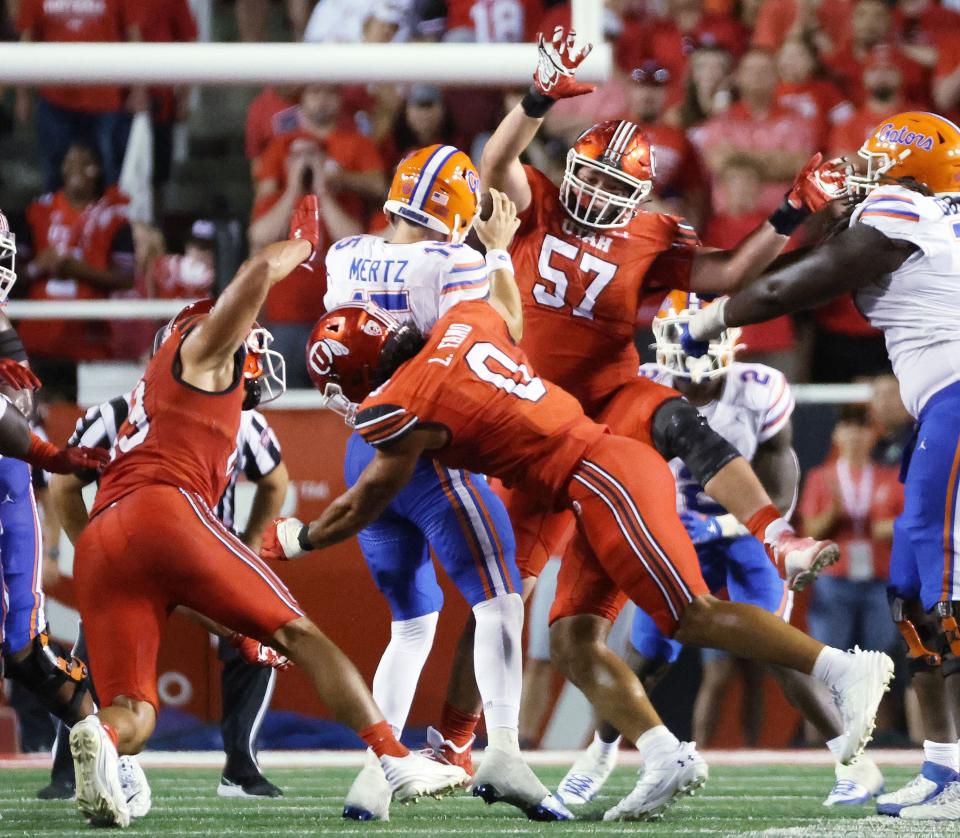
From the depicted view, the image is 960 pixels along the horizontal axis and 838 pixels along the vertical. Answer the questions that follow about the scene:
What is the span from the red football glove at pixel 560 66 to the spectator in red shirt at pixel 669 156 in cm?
275

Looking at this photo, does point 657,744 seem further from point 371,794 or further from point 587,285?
point 587,285

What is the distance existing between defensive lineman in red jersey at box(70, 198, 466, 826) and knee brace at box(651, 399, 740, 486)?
43.5 inches

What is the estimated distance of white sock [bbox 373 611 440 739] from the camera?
491cm

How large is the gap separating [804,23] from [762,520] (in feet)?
14.8

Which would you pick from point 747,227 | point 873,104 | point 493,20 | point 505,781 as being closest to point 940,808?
point 505,781


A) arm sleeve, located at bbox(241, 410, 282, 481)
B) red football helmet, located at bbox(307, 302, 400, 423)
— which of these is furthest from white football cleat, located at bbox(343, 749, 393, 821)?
arm sleeve, located at bbox(241, 410, 282, 481)

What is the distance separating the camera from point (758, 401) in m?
6.05

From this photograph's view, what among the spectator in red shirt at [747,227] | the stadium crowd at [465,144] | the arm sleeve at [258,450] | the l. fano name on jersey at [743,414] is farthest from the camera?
the spectator in red shirt at [747,227]

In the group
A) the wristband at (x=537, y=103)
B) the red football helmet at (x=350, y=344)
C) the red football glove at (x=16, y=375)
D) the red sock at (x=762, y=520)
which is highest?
the wristband at (x=537, y=103)

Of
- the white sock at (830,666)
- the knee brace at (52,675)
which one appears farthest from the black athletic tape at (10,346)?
the white sock at (830,666)

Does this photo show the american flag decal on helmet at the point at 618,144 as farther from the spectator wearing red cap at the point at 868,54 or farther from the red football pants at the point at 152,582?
the spectator wearing red cap at the point at 868,54

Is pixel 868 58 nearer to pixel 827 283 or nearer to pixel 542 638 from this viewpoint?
pixel 542 638

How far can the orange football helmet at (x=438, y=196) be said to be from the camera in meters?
5.02

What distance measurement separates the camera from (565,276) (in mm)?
5219
